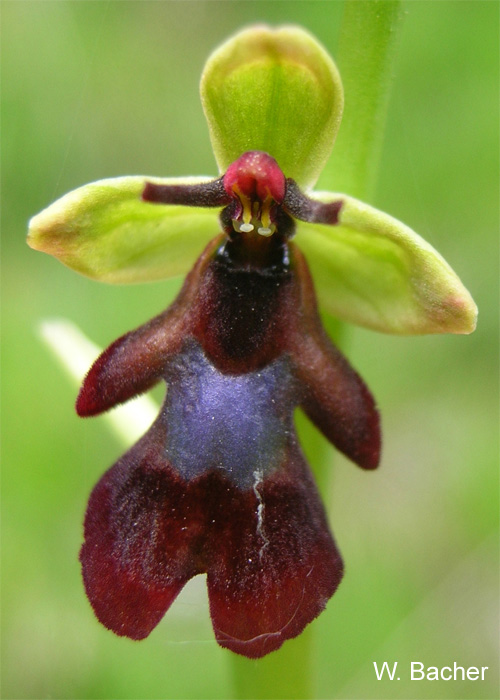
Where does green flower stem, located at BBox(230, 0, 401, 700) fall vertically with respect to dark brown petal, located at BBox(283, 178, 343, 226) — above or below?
above

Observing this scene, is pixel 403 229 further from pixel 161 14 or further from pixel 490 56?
pixel 161 14

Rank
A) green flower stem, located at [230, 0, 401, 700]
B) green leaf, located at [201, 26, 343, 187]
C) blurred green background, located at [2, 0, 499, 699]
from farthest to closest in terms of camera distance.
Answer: blurred green background, located at [2, 0, 499, 699]
green flower stem, located at [230, 0, 401, 700]
green leaf, located at [201, 26, 343, 187]

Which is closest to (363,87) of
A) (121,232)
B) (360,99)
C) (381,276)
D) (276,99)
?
(360,99)

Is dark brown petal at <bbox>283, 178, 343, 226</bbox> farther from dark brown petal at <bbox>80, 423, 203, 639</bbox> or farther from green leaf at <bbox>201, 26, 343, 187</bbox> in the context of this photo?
dark brown petal at <bbox>80, 423, 203, 639</bbox>

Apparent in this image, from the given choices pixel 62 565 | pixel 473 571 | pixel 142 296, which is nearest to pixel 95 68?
pixel 142 296

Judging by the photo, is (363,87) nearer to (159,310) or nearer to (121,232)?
(121,232)

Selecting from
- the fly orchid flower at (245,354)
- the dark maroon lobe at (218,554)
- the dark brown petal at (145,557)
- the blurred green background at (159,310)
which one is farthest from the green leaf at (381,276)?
the blurred green background at (159,310)

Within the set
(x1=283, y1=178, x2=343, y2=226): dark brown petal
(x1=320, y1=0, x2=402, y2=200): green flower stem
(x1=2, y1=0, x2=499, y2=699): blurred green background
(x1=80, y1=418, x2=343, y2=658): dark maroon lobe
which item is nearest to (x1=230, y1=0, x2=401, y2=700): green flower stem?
(x1=320, y1=0, x2=402, y2=200): green flower stem
